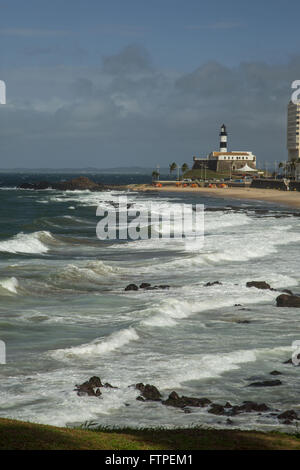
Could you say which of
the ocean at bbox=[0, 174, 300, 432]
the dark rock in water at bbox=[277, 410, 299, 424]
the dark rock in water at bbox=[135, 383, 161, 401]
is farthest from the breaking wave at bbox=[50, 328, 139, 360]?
the dark rock in water at bbox=[277, 410, 299, 424]

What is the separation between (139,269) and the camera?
3291 cm

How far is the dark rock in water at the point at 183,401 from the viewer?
13500mm

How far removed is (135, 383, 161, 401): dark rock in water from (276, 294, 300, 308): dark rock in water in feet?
34.4

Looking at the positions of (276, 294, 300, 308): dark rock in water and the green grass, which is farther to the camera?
(276, 294, 300, 308): dark rock in water

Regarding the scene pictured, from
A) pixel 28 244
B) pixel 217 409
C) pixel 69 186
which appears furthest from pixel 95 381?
pixel 69 186

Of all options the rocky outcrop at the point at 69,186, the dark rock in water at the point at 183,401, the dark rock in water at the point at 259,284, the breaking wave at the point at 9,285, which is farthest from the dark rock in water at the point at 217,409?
the rocky outcrop at the point at 69,186

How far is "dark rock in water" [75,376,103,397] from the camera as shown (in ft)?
45.5

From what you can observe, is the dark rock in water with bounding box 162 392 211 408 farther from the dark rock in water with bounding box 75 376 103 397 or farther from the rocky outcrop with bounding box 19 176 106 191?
the rocky outcrop with bounding box 19 176 106 191

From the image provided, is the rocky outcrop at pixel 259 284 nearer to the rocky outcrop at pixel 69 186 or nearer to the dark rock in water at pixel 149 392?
the dark rock in water at pixel 149 392

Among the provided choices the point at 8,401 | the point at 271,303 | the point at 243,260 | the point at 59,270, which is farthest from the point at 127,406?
the point at 243,260

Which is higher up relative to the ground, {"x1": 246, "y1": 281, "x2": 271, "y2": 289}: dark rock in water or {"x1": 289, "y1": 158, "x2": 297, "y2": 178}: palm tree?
{"x1": 289, "y1": 158, "x2": 297, "y2": 178}: palm tree

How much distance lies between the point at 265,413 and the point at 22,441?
18.7 feet

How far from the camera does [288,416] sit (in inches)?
501
